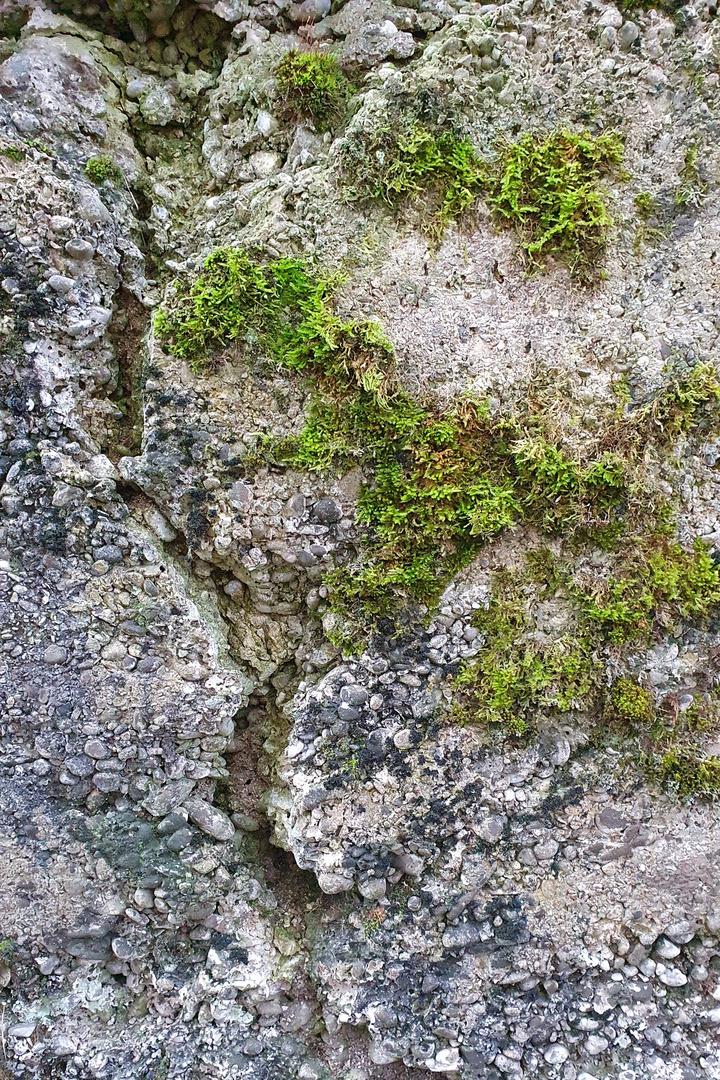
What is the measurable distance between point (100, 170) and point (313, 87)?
2.80ft

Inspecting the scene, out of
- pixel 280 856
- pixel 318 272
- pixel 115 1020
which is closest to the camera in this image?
pixel 318 272

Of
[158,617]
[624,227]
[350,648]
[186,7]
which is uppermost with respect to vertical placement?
[624,227]

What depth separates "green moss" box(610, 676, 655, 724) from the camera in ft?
7.69

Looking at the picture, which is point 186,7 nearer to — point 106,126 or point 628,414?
point 106,126

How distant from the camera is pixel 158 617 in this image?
2340 millimetres

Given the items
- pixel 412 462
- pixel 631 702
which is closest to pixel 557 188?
pixel 412 462

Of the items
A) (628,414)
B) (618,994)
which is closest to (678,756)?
(618,994)

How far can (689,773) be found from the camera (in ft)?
7.79

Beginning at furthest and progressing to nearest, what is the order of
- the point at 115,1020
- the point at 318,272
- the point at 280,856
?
the point at 280,856
the point at 115,1020
the point at 318,272

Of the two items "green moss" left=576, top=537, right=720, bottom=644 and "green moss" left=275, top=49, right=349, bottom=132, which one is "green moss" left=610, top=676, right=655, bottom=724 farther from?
"green moss" left=275, top=49, right=349, bottom=132

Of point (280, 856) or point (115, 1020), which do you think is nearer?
point (115, 1020)

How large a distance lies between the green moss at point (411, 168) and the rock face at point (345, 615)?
0.05 metres

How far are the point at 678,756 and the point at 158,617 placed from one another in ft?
6.76

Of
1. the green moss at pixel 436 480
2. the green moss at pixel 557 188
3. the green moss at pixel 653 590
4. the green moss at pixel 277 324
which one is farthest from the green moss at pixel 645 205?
the green moss at pixel 653 590
